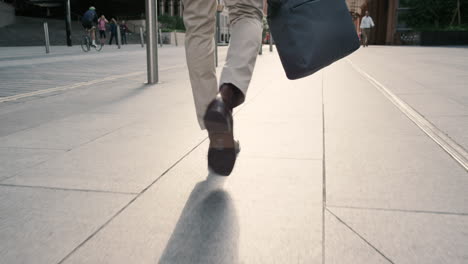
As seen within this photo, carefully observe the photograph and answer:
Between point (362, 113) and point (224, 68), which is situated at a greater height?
point (224, 68)

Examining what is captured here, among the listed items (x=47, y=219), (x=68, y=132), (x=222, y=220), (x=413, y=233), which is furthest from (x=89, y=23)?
(x=413, y=233)

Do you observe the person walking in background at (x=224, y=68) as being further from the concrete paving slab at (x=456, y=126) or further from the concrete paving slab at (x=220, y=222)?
the concrete paving slab at (x=456, y=126)

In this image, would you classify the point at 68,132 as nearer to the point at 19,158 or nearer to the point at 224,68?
the point at 19,158

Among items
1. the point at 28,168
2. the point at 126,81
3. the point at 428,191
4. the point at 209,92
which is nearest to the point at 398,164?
the point at 428,191

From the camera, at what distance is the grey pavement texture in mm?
1354

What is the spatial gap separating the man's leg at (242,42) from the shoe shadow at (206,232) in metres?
0.43

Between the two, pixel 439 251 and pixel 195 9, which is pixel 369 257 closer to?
pixel 439 251

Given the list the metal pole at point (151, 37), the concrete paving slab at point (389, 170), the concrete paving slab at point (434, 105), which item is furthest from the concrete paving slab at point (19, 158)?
Result: the metal pole at point (151, 37)

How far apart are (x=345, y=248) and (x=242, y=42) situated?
1.04m

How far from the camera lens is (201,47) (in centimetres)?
209

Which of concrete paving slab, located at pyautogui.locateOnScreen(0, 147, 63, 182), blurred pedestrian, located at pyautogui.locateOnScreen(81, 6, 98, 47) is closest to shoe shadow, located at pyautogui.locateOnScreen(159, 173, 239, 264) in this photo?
concrete paving slab, located at pyautogui.locateOnScreen(0, 147, 63, 182)

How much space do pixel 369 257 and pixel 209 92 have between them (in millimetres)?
1103

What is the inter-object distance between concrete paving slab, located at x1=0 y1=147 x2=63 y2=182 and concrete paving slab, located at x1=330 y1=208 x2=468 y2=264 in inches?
57.6

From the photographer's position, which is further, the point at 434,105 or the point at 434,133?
the point at 434,105
